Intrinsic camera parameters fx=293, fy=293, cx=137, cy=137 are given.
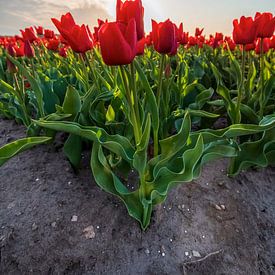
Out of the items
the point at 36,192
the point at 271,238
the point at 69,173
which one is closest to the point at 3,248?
the point at 36,192

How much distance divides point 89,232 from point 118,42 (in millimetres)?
989

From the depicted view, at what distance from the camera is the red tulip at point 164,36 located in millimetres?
1256

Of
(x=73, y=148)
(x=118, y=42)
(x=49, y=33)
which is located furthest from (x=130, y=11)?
(x=49, y=33)

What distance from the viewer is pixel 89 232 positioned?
5.01 ft

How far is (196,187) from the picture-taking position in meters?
1.82

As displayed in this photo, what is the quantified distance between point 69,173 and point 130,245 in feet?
2.18

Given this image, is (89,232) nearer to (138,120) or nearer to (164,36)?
(138,120)

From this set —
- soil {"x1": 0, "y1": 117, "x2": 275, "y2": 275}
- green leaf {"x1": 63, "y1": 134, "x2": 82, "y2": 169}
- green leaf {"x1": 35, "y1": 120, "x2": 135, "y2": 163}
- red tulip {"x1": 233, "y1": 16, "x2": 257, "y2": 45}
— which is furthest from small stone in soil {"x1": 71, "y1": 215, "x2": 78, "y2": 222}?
red tulip {"x1": 233, "y1": 16, "x2": 257, "y2": 45}

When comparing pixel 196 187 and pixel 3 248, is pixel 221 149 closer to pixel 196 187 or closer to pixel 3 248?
pixel 196 187

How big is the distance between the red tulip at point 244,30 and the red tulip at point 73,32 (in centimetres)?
81

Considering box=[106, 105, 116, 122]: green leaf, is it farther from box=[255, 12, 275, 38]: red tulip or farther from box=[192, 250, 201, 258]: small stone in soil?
box=[255, 12, 275, 38]: red tulip

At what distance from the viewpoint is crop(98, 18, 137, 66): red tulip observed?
1003mm

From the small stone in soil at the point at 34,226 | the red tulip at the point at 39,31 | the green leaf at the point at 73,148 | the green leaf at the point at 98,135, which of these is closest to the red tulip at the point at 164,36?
the green leaf at the point at 98,135

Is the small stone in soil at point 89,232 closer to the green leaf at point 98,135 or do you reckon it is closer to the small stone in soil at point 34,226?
the small stone in soil at point 34,226
